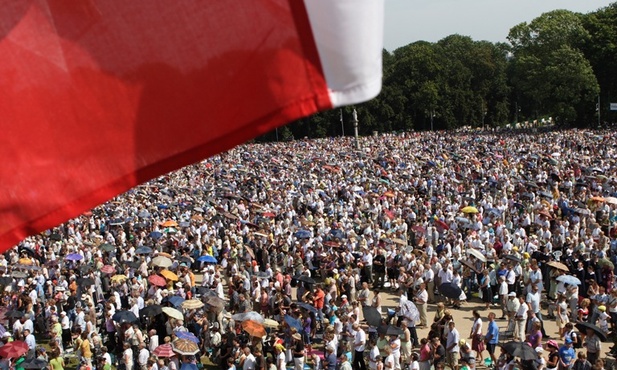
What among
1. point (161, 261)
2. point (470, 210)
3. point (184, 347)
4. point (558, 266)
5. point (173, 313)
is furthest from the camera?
point (470, 210)

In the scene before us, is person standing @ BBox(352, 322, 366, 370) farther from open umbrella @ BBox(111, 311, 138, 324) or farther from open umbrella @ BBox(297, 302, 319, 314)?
open umbrella @ BBox(111, 311, 138, 324)

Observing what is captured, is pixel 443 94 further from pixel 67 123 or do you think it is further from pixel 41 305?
pixel 67 123

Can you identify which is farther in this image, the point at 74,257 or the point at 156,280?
the point at 74,257

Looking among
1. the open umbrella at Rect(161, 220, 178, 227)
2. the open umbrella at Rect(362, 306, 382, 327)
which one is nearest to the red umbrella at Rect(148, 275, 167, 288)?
the open umbrella at Rect(362, 306, 382, 327)

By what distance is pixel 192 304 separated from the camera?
16219 millimetres

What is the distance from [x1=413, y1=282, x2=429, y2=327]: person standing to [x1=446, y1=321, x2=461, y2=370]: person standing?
9.20 ft

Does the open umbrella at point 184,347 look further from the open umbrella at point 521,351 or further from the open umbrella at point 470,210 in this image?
the open umbrella at point 470,210

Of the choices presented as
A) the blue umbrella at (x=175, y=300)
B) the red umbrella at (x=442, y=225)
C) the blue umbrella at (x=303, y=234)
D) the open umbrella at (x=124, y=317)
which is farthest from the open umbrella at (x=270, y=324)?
the red umbrella at (x=442, y=225)

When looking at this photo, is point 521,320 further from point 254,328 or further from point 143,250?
point 143,250

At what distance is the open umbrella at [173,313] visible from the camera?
15.5m

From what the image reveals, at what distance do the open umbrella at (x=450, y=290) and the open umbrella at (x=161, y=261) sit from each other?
7.20 meters

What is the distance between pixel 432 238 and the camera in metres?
24.1

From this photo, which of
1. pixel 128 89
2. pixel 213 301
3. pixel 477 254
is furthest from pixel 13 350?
pixel 128 89

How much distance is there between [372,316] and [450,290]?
3.25m
